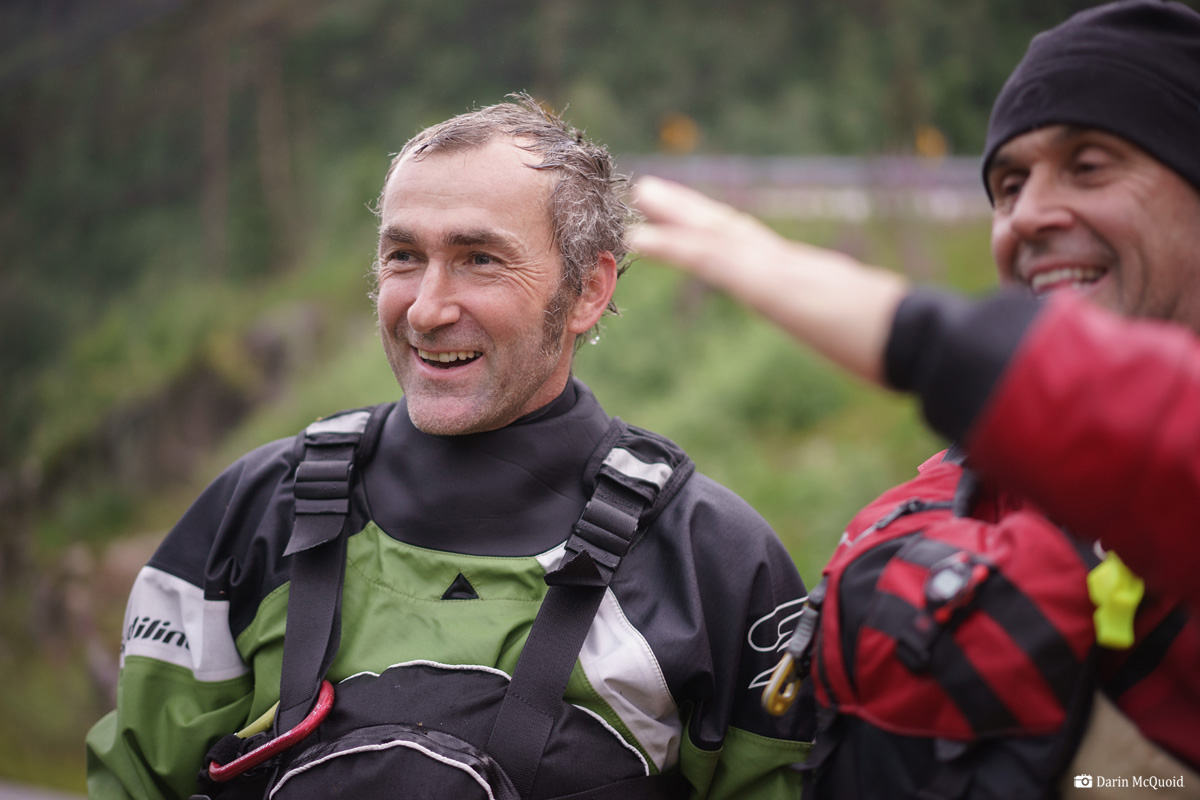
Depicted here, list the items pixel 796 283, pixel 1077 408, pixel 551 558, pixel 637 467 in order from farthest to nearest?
pixel 637 467 → pixel 551 558 → pixel 796 283 → pixel 1077 408

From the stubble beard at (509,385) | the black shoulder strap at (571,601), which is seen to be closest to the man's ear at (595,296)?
the stubble beard at (509,385)

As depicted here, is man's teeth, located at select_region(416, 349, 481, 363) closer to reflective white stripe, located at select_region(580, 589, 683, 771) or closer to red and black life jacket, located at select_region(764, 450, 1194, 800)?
Answer: reflective white stripe, located at select_region(580, 589, 683, 771)

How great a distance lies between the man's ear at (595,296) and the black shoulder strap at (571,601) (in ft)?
1.17

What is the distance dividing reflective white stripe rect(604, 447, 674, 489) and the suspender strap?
0.59 m

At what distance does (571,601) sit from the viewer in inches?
70.0

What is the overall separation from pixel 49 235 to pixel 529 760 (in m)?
8.11

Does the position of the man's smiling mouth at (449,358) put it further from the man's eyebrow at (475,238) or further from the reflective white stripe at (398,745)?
the reflective white stripe at (398,745)

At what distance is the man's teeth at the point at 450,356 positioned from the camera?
77.8 inches

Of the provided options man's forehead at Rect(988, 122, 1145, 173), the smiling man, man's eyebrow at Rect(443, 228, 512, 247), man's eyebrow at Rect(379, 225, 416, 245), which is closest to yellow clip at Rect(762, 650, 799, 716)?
the smiling man

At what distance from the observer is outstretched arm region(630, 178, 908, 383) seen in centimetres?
102

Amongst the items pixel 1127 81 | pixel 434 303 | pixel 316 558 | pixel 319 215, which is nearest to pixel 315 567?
pixel 316 558

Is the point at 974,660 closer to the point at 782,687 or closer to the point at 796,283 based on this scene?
the point at 782,687

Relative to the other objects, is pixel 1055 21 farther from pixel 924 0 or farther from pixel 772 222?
pixel 772 222

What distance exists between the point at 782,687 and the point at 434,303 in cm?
104
